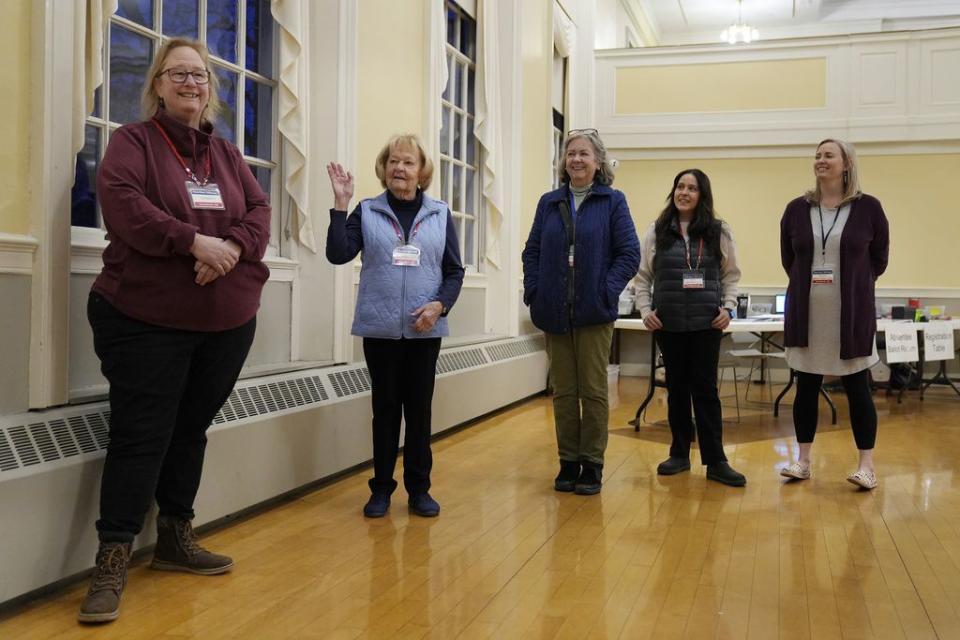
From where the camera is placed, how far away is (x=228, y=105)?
3.71 metres

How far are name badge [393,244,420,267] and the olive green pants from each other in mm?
786

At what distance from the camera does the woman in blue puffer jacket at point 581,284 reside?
3.58 metres

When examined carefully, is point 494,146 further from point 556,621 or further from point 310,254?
point 556,621

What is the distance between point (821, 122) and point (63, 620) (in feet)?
27.4

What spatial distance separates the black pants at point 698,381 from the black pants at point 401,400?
1239 millimetres

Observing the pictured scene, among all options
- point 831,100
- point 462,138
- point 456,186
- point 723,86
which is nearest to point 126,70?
point 456,186

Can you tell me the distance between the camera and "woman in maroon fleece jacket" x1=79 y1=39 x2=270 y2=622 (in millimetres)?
2262

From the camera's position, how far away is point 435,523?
3.20 metres

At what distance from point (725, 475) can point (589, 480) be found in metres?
0.64

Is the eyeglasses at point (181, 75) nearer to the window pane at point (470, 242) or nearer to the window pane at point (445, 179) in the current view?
the window pane at point (445, 179)

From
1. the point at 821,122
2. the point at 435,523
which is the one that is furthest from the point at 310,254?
the point at 821,122

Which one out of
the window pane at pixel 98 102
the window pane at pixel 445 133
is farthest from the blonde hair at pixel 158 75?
the window pane at pixel 445 133

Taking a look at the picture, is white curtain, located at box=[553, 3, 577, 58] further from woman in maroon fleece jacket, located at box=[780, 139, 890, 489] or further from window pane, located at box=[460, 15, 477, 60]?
woman in maroon fleece jacket, located at box=[780, 139, 890, 489]

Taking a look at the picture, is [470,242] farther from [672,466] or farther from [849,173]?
[849,173]
